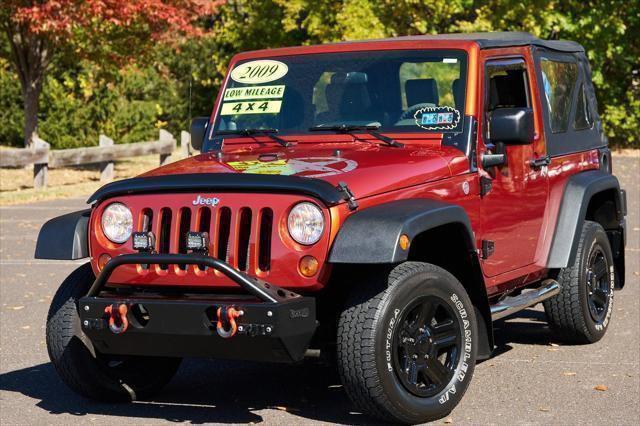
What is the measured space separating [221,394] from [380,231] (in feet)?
5.85

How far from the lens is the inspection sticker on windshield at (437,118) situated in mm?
6973

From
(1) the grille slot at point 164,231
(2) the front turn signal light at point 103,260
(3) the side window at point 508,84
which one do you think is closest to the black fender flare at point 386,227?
(1) the grille slot at point 164,231

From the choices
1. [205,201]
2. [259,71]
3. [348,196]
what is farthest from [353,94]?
[205,201]

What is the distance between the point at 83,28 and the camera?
77.4 ft

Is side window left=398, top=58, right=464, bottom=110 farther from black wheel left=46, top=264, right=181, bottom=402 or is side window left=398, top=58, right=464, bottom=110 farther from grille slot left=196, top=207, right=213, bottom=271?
black wheel left=46, top=264, right=181, bottom=402

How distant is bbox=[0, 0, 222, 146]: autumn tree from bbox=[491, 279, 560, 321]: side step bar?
15.2m

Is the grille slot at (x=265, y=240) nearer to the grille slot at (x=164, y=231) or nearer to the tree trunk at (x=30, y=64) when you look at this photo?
the grille slot at (x=164, y=231)

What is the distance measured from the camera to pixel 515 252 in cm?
741

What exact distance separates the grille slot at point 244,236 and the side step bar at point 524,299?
5.29 feet

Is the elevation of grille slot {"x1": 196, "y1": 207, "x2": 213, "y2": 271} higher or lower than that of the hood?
lower

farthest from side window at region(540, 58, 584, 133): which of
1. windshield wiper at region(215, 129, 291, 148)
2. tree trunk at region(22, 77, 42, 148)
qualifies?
tree trunk at region(22, 77, 42, 148)

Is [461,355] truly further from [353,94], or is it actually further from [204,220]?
[353,94]

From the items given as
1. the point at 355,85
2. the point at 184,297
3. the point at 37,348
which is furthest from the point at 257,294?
the point at 37,348

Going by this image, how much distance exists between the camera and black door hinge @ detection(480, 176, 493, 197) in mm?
6902
